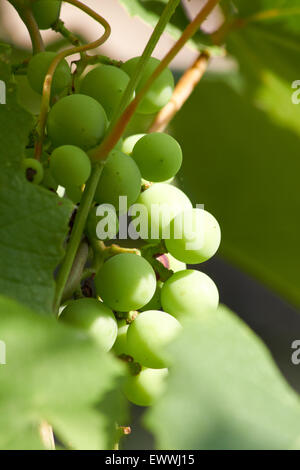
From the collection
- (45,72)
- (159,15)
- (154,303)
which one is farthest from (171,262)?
(159,15)

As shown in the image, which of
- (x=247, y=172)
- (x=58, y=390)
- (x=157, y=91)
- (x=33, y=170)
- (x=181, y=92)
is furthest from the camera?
(x=247, y=172)

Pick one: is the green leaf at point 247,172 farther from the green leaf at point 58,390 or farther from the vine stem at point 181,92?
the green leaf at point 58,390

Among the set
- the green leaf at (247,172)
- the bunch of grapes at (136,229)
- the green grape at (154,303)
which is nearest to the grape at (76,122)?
the bunch of grapes at (136,229)

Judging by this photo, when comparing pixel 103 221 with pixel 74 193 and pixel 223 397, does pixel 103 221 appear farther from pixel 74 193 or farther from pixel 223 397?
pixel 223 397

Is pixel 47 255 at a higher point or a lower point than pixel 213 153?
higher

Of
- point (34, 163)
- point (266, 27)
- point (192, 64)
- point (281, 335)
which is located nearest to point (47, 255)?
point (34, 163)
